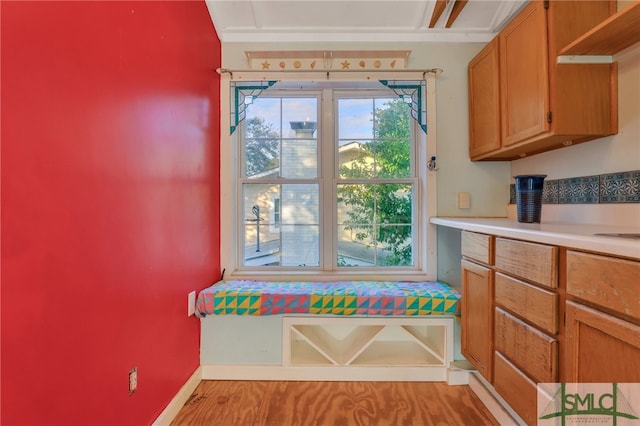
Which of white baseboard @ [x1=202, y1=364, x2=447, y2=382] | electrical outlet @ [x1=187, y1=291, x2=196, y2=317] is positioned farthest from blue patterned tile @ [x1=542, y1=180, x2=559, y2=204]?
electrical outlet @ [x1=187, y1=291, x2=196, y2=317]

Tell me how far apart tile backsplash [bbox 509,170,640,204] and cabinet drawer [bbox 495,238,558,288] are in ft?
1.95

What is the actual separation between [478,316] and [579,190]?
880 mm

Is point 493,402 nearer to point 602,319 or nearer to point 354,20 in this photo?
point 602,319

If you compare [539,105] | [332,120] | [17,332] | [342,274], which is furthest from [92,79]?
[539,105]

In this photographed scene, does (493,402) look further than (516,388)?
Yes

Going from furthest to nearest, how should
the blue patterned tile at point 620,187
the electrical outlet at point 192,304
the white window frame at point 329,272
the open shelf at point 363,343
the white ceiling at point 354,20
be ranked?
the white window frame at point 329,272 → the white ceiling at point 354,20 → the open shelf at point 363,343 → the electrical outlet at point 192,304 → the blue patterned tile at point 620,187

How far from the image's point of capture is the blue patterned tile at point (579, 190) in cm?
149

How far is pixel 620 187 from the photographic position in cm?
137

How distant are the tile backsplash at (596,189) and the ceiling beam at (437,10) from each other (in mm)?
1262

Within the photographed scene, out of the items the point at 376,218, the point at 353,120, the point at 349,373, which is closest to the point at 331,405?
the point at 349,373

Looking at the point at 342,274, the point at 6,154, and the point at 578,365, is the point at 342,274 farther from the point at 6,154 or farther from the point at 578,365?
the point at 6,154

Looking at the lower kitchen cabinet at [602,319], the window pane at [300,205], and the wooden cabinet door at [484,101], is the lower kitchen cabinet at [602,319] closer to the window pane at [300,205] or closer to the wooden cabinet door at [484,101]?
the wooden cabinet door at [484,101]

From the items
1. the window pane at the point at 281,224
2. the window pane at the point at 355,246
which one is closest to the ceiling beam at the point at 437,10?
the window pane at the point at 281,224

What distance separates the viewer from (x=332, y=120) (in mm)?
2273
